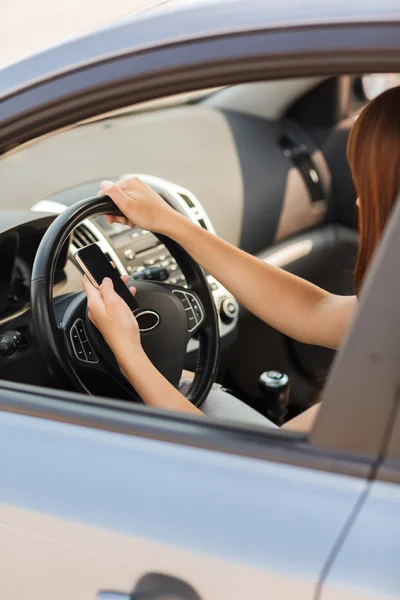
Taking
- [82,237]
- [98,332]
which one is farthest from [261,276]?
[82,237]

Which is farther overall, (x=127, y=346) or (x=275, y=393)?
(x=275, y=393)

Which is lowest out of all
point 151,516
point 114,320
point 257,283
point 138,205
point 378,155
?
point 151,516

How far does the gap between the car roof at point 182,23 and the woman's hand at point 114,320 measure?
1.59ft

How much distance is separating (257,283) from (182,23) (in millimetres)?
834

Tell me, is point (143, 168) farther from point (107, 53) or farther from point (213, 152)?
point (107, 53)

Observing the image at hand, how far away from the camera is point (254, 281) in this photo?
1888mm

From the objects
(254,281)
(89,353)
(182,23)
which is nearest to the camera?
(182,23)

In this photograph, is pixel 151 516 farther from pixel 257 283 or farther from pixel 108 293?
pixel 257 283

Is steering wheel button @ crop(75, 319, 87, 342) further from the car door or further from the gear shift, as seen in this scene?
the gear shift

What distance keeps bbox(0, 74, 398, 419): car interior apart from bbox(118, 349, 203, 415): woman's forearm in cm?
25

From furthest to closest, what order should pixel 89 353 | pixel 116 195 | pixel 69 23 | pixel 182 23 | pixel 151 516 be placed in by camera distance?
1. pixel 116 195
2. pixel 89 353
3. pixel 69 23
4. pixel 182 23
5. pixel 151 516

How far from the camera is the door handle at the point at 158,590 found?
1001 mm

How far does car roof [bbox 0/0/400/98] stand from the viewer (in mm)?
1034

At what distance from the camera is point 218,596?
0.98 metres
